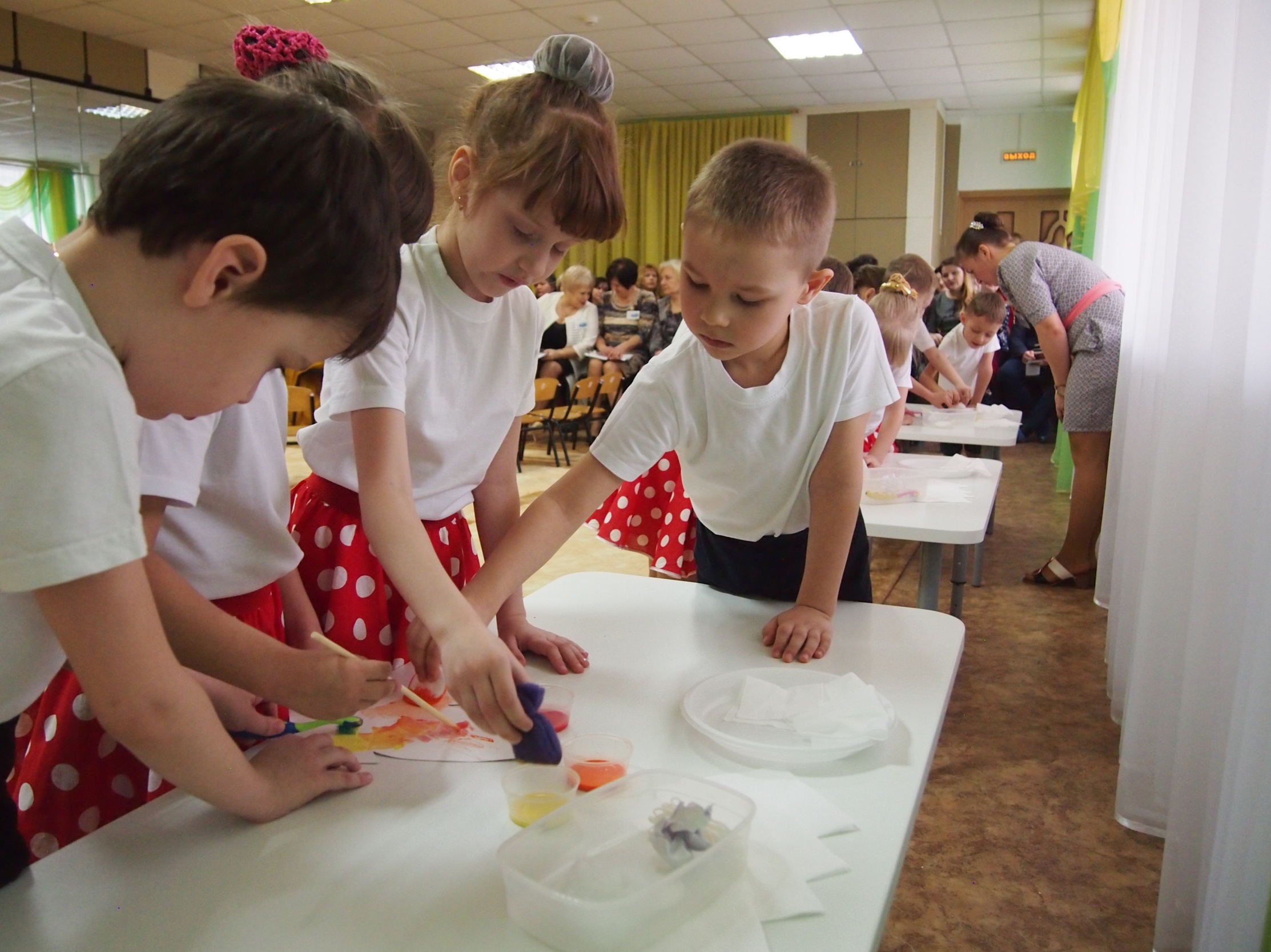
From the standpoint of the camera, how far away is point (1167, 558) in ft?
5.68

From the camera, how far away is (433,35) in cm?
695

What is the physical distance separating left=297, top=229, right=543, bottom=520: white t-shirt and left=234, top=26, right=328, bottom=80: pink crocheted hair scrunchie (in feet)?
0.85

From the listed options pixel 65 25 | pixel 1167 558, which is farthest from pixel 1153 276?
pixel 65 25

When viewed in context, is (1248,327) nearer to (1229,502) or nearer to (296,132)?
(1229,502)


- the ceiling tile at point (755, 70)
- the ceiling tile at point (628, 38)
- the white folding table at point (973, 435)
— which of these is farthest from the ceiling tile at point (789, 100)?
the white folding table at point (973, 435)

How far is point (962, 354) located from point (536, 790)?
495 centimetres

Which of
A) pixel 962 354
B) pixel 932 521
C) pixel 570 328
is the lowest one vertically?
pixel 932 521

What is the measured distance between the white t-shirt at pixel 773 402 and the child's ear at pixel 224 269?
28.1 inches

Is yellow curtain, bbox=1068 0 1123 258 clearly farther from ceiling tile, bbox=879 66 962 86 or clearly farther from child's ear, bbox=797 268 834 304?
child's ear, bbox=797 268 834 304

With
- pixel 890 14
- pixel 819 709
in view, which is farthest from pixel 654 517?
pixel 890 14

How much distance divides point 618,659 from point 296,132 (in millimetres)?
685

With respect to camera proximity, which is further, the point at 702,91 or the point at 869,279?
the point at 702,91

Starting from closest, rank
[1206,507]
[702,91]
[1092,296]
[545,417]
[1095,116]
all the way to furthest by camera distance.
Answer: [1206,507] → [1092,296] → [1095,116] → [545,417] → [702,91]

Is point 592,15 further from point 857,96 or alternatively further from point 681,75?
point 857,96
